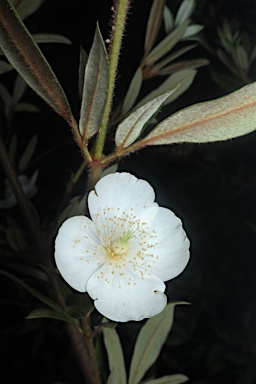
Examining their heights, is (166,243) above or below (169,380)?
above

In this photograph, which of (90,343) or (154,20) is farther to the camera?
(154,20)

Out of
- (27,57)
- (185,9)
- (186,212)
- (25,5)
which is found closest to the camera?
(27,57)

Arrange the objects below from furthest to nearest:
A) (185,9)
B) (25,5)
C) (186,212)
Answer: (186,212) → (185,9) → (25,5)

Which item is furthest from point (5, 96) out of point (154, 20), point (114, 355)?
point (114, 355)

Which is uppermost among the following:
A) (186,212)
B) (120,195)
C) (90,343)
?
(120,195)

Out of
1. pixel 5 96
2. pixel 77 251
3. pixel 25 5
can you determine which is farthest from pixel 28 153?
pixel 77 251

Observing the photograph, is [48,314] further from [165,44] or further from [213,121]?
[165,44]

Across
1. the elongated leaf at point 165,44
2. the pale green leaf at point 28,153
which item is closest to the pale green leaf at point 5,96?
the pale green leaf at point 28,153

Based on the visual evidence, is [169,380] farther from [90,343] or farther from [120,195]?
[120,195]

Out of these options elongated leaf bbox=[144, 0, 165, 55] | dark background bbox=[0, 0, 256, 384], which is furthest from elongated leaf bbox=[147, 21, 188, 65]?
dark background bbox=[0, 0, 256, 384]
